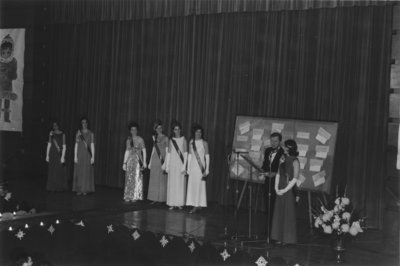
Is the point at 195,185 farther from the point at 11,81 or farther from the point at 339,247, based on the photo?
the point at 11,81

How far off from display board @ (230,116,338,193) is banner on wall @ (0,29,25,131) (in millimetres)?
6048

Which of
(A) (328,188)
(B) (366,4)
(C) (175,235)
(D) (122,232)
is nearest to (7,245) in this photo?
(D) (122,232)

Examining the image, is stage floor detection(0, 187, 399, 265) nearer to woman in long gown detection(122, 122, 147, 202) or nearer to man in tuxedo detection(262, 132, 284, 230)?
woman in long gown detection(122, 122, 147, 202)

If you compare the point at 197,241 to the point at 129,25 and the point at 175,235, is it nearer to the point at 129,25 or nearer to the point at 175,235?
the point at 175,235

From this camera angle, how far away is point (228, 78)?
33.0 feet

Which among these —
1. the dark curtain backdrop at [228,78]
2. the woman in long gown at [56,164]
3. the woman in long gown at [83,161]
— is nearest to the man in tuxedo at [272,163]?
the dark curtain backdrop at [228,78]

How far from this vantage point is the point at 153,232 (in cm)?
711

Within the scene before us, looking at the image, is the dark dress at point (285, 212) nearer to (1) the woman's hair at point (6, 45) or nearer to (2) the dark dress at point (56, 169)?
(2) the dark dress at point (56, 169)

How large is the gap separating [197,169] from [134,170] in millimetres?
1371

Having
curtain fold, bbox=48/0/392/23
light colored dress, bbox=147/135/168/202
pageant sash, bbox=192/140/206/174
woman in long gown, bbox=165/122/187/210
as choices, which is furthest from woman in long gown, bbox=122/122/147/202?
curtain fold, bbox=48/0/392/23

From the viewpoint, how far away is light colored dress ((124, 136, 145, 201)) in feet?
32.0

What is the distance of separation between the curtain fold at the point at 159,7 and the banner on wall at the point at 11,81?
46.9 inches

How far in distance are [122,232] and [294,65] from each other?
4.01 m

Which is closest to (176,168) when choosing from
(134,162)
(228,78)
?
(134,162)
